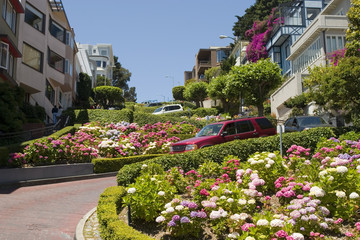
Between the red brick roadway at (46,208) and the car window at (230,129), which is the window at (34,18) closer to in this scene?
the red brick roadway at (46,208)

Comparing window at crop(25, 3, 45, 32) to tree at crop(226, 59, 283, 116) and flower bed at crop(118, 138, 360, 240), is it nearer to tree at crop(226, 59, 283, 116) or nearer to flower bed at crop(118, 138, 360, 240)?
tree at crop(226, 59, 283, 116)

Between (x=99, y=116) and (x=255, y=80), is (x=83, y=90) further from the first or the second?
(x=255, y=80)

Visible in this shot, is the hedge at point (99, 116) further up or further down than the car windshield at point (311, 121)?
further up

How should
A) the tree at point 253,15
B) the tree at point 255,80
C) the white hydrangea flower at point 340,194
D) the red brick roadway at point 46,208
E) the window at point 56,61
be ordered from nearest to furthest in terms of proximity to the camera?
the white hydrangea flower at point 340,194, the red brick roadway at point 46,208, the tree at point 255,80, the window at point 56,61, the tree at point 253,15

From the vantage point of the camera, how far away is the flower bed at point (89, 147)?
1416 cm

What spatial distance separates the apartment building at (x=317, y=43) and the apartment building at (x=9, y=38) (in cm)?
2162

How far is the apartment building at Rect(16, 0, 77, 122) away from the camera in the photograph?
24.5 m

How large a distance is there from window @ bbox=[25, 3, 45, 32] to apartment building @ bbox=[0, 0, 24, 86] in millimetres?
1626

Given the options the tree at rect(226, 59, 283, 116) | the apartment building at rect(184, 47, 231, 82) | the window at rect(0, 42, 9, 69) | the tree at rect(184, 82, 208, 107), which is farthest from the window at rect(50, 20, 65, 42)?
the apartment building at rect(184, 47, 231, 82)

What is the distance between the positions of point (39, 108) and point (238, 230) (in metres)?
21.5

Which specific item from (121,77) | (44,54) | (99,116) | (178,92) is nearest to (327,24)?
(99,116)

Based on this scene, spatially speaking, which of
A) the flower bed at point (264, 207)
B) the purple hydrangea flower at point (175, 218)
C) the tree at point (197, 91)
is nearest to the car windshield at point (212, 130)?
the flower bed at point (264, 207)

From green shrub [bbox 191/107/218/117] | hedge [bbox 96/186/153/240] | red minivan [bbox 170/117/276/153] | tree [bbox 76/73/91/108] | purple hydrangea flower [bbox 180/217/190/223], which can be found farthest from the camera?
tree [bbox 76/73/91/108]

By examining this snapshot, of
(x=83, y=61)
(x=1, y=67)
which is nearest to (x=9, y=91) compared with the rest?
(x=1, y=67)
